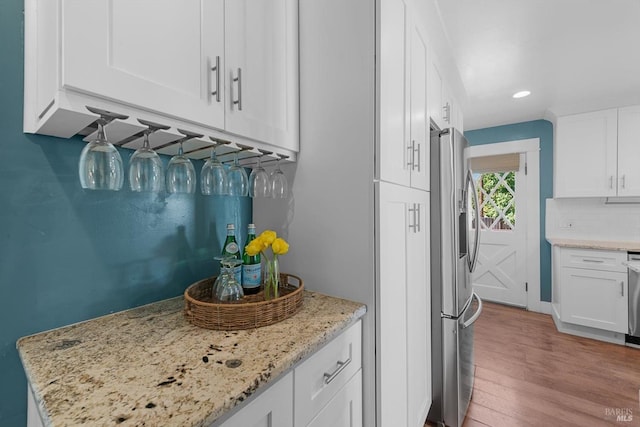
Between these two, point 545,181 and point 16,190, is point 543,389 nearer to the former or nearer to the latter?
point 545,181

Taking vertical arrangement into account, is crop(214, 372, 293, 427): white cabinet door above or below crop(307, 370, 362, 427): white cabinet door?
above

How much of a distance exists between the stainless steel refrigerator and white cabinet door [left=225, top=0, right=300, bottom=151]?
3.20 ft

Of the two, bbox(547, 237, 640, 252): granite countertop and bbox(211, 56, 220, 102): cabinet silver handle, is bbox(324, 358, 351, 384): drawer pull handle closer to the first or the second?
bbox(211, 56, 220, 102): cabinet silver handle

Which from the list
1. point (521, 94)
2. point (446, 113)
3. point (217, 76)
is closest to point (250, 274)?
point (217, 76)

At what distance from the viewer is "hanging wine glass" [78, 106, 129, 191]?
0.68 metres

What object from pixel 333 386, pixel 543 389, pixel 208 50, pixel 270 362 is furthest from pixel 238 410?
pixel 543 389

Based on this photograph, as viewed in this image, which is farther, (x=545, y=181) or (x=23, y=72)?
(x=545, y=181)

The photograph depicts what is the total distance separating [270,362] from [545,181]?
14.3ft

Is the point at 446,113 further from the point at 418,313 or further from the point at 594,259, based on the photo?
the point at 594,259

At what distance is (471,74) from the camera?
246 cm

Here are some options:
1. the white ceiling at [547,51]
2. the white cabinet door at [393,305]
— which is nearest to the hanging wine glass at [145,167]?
the white cabinet door at [393,305]

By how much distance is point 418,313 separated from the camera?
58.4 inches

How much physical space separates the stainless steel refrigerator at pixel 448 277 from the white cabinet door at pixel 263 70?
97 cm

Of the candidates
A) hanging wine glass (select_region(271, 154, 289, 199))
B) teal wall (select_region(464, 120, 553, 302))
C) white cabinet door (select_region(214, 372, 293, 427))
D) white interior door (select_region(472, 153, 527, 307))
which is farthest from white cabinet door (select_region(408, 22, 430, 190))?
teal wall (select_region(464, 120, 553, 302))
